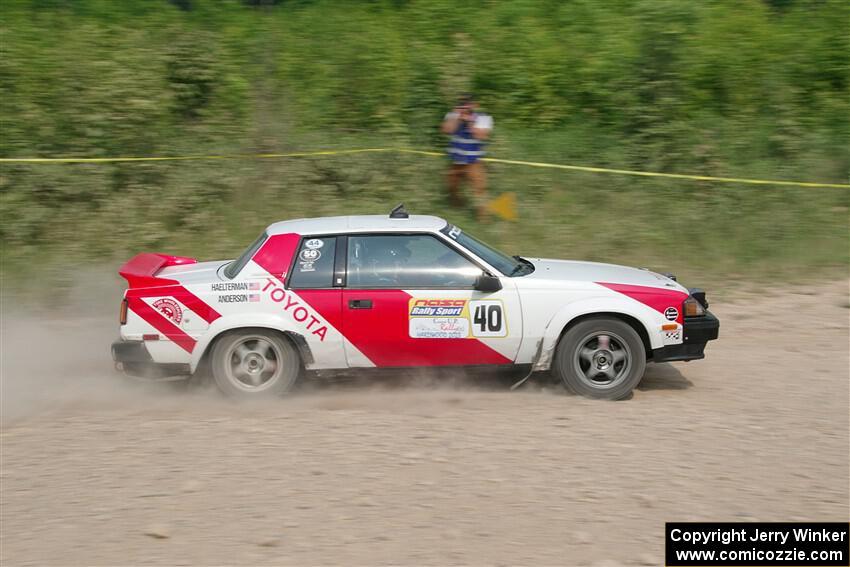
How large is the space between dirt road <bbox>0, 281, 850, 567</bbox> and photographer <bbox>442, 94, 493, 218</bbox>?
17.3 feet

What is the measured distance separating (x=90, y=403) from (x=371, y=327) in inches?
96.0

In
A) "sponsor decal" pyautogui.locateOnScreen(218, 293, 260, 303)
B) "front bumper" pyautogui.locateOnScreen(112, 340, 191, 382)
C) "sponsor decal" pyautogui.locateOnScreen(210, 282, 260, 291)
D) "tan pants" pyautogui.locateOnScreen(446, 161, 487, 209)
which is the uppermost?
"tan pants" pyautogui.locateOnScreen(446, 161, 487, 209)

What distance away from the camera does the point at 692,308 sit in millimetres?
7375

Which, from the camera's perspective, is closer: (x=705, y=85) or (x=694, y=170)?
(x=694, y=170)

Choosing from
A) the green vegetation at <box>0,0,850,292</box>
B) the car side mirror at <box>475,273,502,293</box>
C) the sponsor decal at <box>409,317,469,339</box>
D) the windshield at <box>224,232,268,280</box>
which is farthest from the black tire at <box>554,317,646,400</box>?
the green vegetation at <box>0,0,850,292</box>

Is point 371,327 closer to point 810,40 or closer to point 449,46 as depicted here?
point 449,46

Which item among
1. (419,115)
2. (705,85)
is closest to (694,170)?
(705,85)

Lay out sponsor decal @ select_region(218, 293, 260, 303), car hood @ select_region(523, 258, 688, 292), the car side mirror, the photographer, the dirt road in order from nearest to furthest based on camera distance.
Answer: the dirt road → the car side mirror → sponsor decal @ select_region(218, 293, 260, 303) → car hood @ select_region(523, 258, 688, 292) → the photographer

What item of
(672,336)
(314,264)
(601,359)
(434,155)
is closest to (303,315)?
(314,264)

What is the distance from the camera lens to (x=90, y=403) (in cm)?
757

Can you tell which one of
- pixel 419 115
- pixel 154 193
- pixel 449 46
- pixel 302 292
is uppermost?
pixel 449 46

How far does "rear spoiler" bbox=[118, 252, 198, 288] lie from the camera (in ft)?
24.6

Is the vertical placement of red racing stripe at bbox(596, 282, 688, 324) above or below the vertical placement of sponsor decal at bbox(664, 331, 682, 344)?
above

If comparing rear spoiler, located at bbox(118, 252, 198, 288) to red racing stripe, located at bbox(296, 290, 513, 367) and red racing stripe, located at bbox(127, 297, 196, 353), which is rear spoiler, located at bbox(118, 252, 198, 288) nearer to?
red racing stripe, located at bbox(127, 297, 196, 353)
